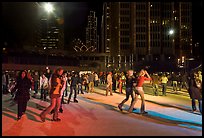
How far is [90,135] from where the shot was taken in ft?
24.6

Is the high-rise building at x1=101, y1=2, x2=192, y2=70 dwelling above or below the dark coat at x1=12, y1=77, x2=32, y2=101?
above

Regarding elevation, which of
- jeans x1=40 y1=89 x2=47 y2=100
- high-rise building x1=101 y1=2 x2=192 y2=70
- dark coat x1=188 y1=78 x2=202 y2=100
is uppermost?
high-rise building x1=101 y1=2 x2=192 y2=70

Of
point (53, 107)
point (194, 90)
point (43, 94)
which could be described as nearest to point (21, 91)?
point (53, 107)

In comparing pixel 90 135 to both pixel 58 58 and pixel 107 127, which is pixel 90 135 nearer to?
pixel 107 127

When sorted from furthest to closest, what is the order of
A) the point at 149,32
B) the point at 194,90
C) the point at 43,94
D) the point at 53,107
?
the point at 149,32, the point at 43,94, the point at 194,90, the point at 53,107

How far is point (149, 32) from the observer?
116688mm

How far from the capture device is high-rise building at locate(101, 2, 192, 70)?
11631 cm

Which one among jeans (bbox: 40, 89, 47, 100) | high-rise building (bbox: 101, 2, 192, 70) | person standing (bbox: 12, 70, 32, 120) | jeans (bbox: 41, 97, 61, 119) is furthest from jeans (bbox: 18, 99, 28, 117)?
high-rise building (bbox: 101, 2, 192, 70)

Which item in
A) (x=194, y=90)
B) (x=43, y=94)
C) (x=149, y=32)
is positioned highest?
(x=149, y=32)

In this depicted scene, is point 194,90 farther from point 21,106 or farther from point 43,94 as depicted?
point 43,94

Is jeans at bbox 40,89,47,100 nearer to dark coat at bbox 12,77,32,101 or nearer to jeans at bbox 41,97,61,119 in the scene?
dark coat at bbox 12,77,32,101

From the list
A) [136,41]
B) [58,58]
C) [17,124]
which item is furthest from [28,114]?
[136,41]

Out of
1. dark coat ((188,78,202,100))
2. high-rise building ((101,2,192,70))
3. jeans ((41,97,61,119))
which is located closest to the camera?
jeans ((41,97,61,119))

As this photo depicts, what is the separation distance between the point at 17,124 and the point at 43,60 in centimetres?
6837
